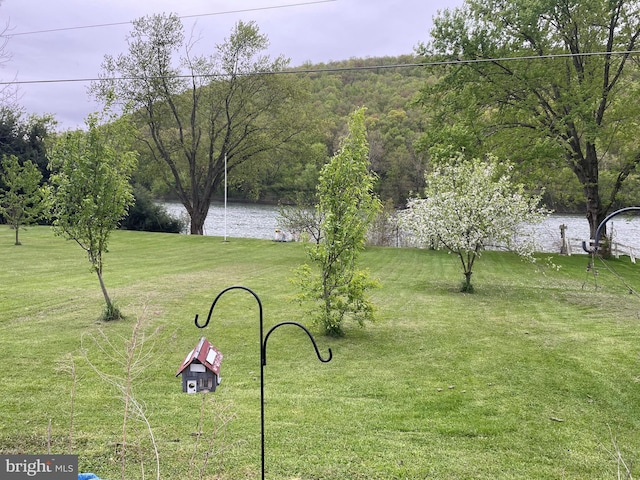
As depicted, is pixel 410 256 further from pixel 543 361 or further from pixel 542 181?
pixel 543 361

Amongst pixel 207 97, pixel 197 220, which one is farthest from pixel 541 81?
pixel 197 220

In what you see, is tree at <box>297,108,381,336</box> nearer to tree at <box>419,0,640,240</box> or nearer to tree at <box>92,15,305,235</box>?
tree at <box>419,0,640,240</box>

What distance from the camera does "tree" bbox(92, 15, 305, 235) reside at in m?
26.3

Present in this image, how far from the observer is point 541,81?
719 inches

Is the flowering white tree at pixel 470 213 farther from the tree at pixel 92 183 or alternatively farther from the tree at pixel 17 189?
the tree at pixel 17 189

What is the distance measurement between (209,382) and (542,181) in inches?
911

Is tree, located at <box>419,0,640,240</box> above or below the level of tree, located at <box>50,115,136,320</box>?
above

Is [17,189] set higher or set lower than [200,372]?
higher

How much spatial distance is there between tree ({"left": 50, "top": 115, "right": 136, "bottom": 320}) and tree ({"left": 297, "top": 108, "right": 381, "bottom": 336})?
3.46 m

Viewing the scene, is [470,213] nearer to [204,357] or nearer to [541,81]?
[204,357]

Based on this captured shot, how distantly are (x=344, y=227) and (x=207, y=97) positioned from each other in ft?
76.1

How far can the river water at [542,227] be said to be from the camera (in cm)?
2355

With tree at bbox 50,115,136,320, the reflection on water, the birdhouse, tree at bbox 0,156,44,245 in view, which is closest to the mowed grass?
the birdhouse

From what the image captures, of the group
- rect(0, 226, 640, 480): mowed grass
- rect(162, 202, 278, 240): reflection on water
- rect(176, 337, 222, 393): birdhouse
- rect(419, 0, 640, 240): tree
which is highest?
rect(419, 0, 640, 240): tree
